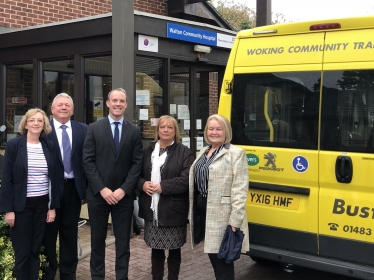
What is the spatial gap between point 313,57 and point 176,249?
2.06 metres

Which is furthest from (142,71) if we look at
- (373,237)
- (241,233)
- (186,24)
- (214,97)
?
(373,237)

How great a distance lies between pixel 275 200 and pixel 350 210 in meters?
0.67

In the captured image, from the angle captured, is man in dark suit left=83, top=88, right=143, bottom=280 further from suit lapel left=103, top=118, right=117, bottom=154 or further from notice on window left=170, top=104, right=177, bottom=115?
notice on window left=170, top=104, right=177, bottom=115

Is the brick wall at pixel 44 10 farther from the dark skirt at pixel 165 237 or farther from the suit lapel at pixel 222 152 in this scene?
the suit lapel at pixel 222 152

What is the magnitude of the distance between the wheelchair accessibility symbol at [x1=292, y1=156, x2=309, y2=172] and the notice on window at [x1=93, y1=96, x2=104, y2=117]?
12.9 feet

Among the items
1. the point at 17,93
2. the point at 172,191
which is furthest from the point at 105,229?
the point at 17,93

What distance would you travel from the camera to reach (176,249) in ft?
13.6

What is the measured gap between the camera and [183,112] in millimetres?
7332

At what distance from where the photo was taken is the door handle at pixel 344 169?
3.64 meters

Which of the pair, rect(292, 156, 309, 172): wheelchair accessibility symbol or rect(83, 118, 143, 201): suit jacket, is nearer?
rect(292, 156, 309, 172): wheelchair accessibility symbol

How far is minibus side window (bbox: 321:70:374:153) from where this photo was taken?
3645mm

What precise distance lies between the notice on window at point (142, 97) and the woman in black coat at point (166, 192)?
2327 millimetres

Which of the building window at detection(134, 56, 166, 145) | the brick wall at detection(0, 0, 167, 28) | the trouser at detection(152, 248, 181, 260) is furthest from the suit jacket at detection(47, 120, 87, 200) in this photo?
the brick wall at detection(0, 0, 167, 28)

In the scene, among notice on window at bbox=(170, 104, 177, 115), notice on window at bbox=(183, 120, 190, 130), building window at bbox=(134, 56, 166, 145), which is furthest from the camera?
notice on window at bbox=(183, 120, 190, 130)
